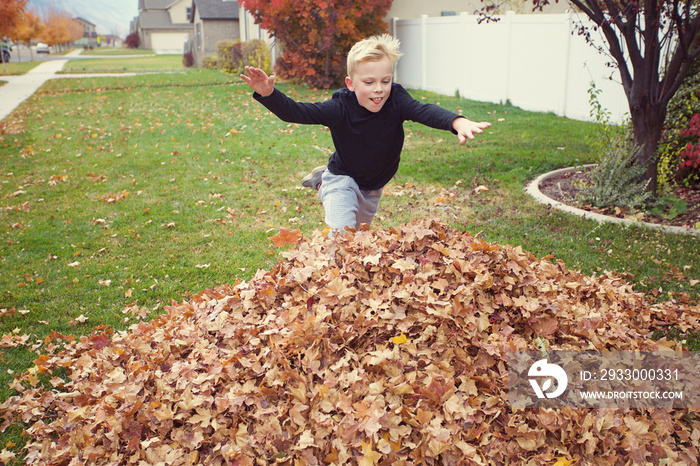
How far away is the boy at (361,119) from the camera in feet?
11.1

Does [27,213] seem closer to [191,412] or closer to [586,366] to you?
[191,412]

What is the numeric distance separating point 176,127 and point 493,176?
24.1 feet

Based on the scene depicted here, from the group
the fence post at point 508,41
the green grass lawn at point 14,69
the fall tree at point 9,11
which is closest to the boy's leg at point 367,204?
the fence post at point 508,41

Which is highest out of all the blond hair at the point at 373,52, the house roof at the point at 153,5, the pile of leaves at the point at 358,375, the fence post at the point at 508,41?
the house roof at the point at 153,5

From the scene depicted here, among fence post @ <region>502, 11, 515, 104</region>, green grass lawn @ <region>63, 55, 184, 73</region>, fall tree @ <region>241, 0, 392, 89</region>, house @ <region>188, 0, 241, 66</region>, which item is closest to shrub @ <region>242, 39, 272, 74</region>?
fall tree @ <region>241, 0, 392, 89</region>

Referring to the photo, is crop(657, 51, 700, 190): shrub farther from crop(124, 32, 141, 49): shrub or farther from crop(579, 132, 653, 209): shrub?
crop(124, 32, 141, 49): shrub

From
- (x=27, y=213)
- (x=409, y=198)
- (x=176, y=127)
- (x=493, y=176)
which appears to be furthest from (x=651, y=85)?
(x=176, y=127)

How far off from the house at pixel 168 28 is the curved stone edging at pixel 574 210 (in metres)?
71.4

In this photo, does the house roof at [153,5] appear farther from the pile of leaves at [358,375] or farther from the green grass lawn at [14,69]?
the pile of leaves at [358,375]

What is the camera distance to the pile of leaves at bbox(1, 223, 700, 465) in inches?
86.0

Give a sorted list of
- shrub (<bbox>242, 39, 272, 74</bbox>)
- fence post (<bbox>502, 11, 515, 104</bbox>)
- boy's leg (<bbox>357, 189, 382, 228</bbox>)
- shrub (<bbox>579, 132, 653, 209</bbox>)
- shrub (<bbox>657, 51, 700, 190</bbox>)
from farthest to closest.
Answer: shrub (<bbox>242, 39, 272, 74</bbox>), fence post (<bbox>502, 11, 515, 104</bbox>), shrub (<bbox>657, 51, 700, 190</bbox>), shrub (<bbox>579, 132, 653, 209</bbox>), boy's leg (<bbox>357, 189, 382, 228</bbox>)

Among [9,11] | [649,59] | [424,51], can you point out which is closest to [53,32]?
[9,11]

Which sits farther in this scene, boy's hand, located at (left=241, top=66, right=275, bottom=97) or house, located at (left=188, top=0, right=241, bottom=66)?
house, located at (left=188, top=0, right=241, bottom=66)

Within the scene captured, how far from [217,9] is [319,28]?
26.1 m
